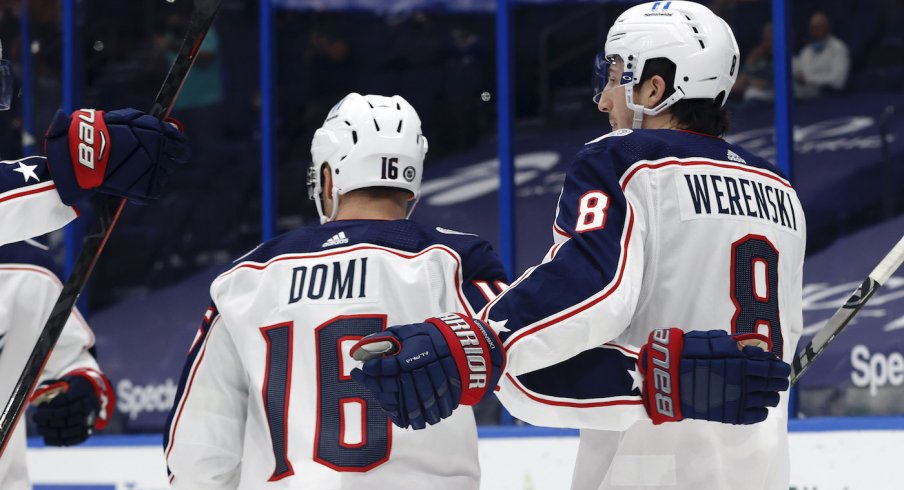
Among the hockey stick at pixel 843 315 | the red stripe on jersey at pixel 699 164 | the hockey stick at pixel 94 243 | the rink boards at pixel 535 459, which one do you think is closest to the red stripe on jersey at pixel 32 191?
the hockey stick at pixel 94 243

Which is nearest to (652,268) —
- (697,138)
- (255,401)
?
(697,138)

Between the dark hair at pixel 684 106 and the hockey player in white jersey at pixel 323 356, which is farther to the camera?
the hockey player in white jersey at pixel 323 356

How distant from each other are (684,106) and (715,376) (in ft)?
2.01

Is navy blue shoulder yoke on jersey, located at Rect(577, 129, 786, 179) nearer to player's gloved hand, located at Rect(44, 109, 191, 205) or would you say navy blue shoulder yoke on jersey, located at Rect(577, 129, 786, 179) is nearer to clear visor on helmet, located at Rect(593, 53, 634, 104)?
clear visor on helmet, located at Rect(593, 53, 634, 104)

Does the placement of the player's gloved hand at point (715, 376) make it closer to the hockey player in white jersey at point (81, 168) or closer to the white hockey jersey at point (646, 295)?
the white hockey jersey at point (646, 295)

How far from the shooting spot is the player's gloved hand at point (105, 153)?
2686 mm

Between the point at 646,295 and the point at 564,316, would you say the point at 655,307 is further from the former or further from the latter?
the point at 564,316

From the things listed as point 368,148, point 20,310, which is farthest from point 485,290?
point 20,310

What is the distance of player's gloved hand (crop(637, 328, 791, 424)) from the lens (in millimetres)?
2078

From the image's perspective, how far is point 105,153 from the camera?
269 cm

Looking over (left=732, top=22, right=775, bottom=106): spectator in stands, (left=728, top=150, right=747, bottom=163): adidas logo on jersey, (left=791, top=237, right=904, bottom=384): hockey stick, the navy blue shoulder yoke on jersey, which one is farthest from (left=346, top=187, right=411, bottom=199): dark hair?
(left=732, top=22, right=775, bottom=106): spectator in stands

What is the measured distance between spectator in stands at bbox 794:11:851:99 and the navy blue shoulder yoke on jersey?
8.55 ft

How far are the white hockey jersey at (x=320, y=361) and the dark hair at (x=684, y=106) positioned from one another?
518 mm

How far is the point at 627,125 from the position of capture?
2.55 m
